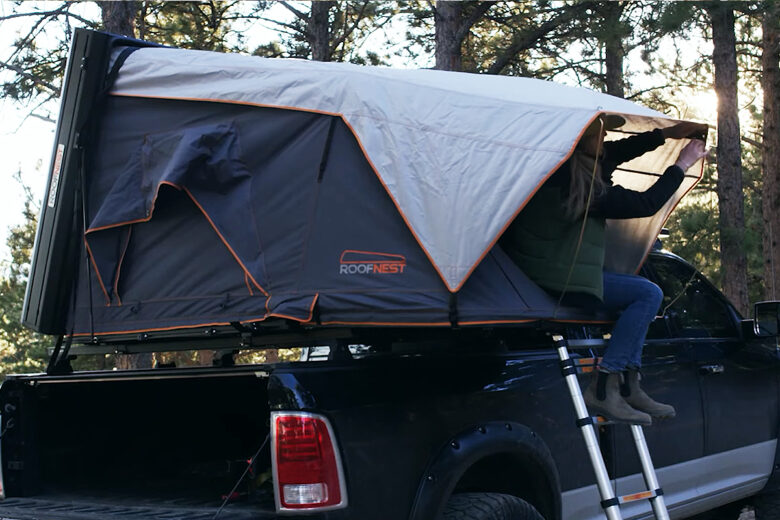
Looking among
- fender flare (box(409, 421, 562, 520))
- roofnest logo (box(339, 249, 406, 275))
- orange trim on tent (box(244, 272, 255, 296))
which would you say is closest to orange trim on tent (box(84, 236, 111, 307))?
orange trim on tent (box(244, 272, 255, 296))

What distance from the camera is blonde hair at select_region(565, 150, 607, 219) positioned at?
13.9 feet

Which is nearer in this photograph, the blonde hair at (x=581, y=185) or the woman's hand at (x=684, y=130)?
the blonde hair at (x=581, y=185)

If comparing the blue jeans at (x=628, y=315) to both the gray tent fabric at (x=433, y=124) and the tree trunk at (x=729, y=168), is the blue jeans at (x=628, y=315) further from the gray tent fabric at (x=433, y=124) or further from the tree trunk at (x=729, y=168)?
the tree trunk at (x=729, y=168)

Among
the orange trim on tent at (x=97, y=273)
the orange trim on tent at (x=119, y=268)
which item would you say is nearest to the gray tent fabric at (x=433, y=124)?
the orange trim on tent at (x=119, y=268)

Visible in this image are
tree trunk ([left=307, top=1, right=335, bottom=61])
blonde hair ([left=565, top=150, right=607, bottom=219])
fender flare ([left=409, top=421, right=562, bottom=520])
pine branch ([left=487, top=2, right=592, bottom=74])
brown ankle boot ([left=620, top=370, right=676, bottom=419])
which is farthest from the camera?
tree trunk ([left=307, top=1, right=335, bottom=61])

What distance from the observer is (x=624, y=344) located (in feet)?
14.5

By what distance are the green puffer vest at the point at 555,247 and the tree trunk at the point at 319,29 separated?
448 inches

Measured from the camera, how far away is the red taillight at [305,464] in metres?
3.36

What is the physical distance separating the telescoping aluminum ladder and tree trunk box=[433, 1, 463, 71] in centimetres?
943

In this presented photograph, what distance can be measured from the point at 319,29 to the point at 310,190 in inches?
472

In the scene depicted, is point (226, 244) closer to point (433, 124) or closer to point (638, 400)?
point (433, 124)

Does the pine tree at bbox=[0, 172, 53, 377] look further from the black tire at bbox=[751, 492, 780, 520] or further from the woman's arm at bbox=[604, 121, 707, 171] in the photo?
the woman's arm at bbox=[604, 121, 707, 171]

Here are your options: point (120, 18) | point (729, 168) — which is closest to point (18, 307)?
point (120, 18)

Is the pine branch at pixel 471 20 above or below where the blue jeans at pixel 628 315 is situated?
above
